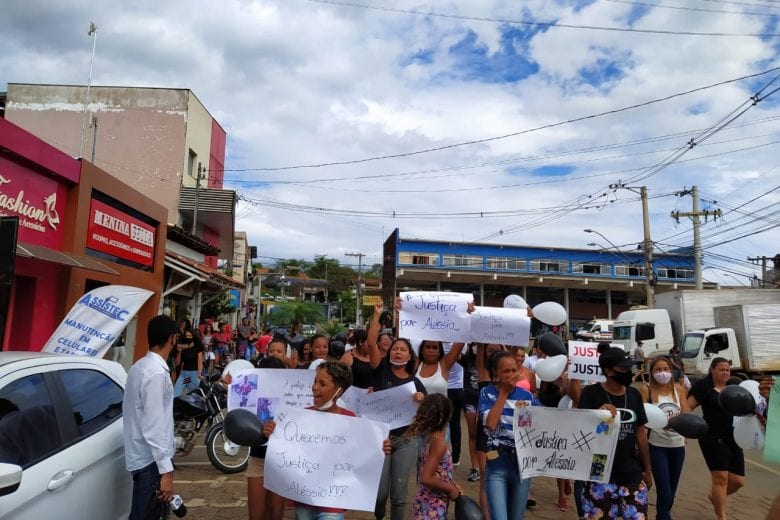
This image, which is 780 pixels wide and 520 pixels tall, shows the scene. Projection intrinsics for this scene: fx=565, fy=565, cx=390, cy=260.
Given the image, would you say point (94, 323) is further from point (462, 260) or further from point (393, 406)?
point (462, 260)

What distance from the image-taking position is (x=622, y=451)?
4172 mm

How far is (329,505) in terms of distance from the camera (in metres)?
3.40

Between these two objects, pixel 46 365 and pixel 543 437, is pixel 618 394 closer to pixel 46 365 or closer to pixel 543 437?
pixel 543 437

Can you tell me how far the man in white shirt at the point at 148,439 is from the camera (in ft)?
11.3

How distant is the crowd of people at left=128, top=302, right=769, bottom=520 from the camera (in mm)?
3701

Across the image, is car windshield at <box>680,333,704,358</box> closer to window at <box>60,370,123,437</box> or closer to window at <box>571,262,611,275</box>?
window at <box>60,370,123,437</box>

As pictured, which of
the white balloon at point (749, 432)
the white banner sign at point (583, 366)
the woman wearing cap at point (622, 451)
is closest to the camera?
the woman wearing cap at point (622, 451)

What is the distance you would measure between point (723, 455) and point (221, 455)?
5534 mm

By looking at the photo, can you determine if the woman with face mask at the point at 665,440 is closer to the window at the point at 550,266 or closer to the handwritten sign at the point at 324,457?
the handwritten sign at the point at 324,457

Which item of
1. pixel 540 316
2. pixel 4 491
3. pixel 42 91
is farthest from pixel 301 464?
pixel 42 91

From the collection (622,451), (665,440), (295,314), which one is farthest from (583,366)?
(295,314)

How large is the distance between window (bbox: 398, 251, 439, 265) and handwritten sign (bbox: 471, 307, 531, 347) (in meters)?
40.0

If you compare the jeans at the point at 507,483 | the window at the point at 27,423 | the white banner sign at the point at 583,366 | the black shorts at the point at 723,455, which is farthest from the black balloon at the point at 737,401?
the window at the point at 27,423

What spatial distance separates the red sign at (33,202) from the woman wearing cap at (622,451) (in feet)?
26.0
